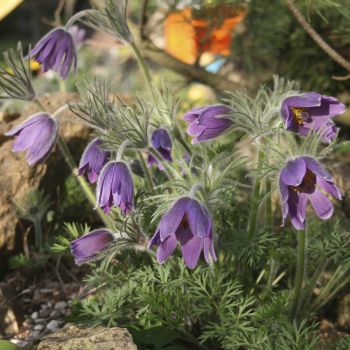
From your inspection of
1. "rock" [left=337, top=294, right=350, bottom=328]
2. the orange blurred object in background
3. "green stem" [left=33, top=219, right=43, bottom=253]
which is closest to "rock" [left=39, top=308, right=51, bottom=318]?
"green stem" [left=33, top=219, right=43, bottom=253]

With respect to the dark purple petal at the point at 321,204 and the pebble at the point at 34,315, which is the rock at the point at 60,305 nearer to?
the pebble at the point at 34,315

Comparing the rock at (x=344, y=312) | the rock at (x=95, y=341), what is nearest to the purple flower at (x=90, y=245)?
the rock at (x=95, y=341)

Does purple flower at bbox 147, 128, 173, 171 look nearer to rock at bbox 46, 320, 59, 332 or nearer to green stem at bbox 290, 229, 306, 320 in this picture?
green stem at bbox 290, 229, 306, 320

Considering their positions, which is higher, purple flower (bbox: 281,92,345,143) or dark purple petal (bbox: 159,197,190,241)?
dark purple petal (bbox: 159,197,190,241)

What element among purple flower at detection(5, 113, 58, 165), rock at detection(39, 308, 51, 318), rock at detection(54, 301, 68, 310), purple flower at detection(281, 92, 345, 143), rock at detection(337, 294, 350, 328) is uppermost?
purple flower at detection(5, 113, 58, 165)

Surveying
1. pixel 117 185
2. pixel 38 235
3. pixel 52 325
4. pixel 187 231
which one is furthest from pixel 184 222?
pixel 38 235

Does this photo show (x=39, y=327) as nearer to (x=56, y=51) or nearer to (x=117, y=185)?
(x=117, y=185)
